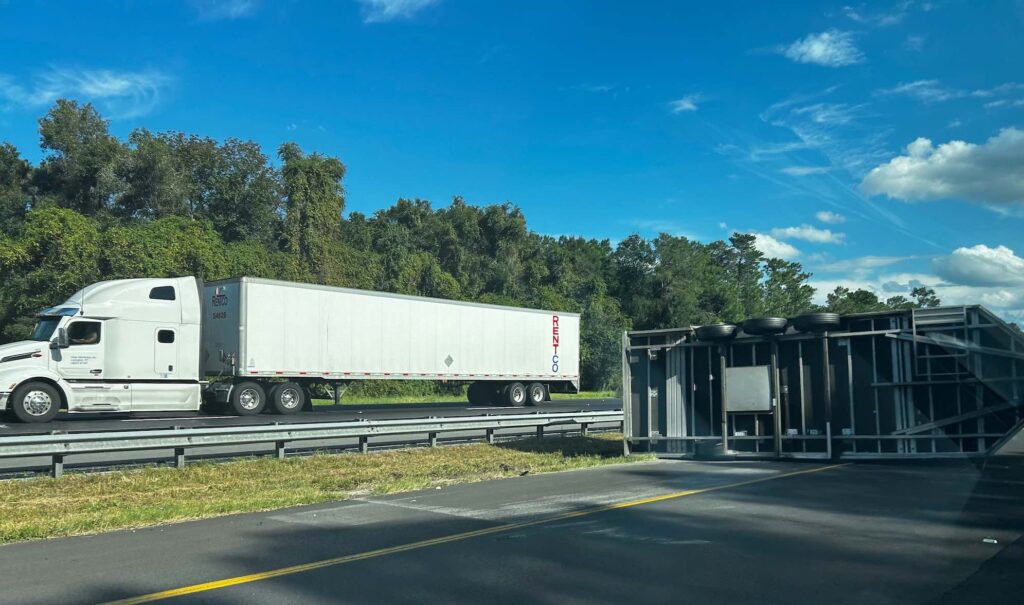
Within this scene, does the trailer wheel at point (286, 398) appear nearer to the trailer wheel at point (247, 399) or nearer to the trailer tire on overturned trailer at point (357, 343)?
the trailer tire on overturned trailer at point (357, 343)

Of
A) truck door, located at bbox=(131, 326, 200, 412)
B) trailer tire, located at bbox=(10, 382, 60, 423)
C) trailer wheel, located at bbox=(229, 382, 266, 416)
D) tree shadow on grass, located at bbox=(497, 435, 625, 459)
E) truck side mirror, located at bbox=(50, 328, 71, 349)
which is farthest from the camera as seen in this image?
trailer wheel, located at bbox=(229, 382, 266, 416)

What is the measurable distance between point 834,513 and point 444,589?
5366 millimetres

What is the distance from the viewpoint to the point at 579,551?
7.32m

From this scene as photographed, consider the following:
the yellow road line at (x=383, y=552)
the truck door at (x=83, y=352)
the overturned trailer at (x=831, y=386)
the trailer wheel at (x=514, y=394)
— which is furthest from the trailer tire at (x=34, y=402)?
the trailer wheel at (x=514, y=394)

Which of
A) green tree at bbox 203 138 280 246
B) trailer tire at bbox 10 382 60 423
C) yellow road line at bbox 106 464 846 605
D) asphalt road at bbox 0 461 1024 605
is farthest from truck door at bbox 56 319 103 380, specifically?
green tree at bbox 203 138 280 246

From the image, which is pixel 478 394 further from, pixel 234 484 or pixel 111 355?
pixel 234 484

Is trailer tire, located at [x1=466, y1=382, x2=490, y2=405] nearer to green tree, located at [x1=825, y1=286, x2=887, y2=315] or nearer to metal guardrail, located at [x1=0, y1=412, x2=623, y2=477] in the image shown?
metal guardrail, located at [x1=0, y1=412, x2=623, y2=477]

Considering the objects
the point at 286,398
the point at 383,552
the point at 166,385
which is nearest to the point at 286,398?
the point at 286,398

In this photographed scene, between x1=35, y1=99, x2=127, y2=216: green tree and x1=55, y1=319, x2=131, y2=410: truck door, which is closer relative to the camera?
x1=55, y1=319, x2=131, y2=410: truck door

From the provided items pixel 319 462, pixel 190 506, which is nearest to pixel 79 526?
pixel 190 506

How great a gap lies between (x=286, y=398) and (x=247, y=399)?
1241mm

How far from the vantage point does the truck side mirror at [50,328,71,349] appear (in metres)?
19.7

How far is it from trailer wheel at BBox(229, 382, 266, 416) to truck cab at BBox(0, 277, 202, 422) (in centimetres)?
143

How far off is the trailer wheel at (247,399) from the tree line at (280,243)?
16.9m
